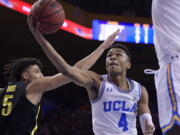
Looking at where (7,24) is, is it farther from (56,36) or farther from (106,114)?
(106,114)

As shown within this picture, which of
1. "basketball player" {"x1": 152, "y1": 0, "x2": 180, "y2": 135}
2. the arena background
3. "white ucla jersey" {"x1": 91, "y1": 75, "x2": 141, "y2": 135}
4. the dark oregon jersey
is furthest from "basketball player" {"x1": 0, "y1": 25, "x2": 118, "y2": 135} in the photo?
the arena background

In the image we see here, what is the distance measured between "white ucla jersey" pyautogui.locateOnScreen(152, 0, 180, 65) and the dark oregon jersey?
1.40m

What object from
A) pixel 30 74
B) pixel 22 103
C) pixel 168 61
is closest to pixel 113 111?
pixel 30 74

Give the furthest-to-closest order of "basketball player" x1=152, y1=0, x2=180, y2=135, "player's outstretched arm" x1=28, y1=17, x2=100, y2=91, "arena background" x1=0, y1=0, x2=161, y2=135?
"arena background" x1=0, y1=0, x2=161, y2=135 < "player's outstretched arm" x1=28, y1=17, x2=100, y2=91 < "basketball player" x1=152, y1=0, x2=180, y2=135

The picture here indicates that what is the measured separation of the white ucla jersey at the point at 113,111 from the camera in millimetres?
3549

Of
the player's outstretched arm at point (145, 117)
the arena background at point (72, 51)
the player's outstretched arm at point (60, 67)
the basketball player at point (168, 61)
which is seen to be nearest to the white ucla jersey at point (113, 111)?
the player's outstretched arm at point (145, 117)

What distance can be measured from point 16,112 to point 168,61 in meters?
1.50

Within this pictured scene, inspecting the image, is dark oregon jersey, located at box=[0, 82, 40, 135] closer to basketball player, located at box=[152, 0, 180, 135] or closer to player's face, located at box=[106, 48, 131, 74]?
player's face, located at box=[106, 48, 131, 74]

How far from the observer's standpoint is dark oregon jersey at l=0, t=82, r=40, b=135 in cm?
295

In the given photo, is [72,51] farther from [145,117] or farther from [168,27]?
[168,27]

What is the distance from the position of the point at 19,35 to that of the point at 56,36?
1.03 metres

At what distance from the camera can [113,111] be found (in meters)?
3.58

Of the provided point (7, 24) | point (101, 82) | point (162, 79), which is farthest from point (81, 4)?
point (162, 79)

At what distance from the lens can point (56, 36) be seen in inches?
391
